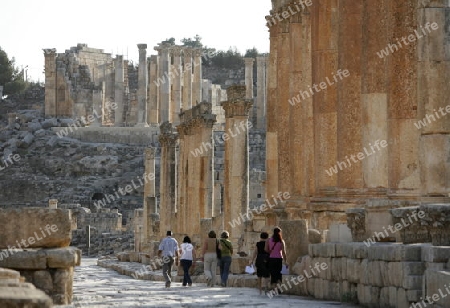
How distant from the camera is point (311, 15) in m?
22.7

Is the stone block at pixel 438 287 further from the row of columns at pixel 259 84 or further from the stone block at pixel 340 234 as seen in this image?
the row of columns at pixel 259 84

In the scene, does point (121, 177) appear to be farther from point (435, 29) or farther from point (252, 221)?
point (435, 29)

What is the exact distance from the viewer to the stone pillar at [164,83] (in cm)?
7775

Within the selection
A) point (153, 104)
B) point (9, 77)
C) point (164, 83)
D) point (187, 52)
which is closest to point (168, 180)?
point (164, 83)

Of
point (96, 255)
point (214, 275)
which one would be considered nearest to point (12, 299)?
point (214, 275)

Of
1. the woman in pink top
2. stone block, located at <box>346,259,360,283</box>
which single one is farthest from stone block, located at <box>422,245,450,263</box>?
the woman in pink top

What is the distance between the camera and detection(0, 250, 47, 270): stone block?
14133 millimetres

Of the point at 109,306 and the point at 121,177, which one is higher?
the point at 121,177

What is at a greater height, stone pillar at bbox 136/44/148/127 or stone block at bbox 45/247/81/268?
stone pillar at bbox 136/44/148/127

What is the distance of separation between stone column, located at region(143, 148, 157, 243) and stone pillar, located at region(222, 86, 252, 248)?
12.4 meters

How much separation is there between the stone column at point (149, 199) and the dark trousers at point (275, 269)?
2672 centimetres

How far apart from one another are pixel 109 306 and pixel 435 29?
5583 mm

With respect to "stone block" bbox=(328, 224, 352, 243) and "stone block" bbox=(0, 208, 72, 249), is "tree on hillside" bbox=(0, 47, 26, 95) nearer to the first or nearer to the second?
"stone block" bbox=(328, 224, 352, 243)

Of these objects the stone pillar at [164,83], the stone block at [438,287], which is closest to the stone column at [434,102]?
the stone block at [438,287]
